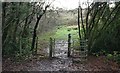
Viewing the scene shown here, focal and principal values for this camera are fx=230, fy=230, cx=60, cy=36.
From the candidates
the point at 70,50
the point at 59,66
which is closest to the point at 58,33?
the point at 70,50

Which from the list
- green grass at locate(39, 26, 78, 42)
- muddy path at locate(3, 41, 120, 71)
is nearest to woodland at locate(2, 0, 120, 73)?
muddy path at locate(3, 41, 120, 71)

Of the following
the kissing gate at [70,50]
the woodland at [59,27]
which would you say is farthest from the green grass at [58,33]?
the kissing gate at [70,50]

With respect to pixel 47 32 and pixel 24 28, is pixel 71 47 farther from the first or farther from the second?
pixel 47 32

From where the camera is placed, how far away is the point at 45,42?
15180 millimetres

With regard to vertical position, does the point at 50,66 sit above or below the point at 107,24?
below

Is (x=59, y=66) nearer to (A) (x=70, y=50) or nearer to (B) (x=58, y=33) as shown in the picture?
(A) (x=70, y=50)

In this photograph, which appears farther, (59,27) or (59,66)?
(59,27)

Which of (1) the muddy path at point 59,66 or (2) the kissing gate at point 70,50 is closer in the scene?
(1) the muddy path at point 59,66

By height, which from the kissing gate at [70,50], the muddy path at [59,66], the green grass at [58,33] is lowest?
the muddy path at [59,66]

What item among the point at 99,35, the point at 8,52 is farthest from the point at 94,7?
the point at 8,52

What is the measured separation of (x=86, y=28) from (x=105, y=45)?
1.57m

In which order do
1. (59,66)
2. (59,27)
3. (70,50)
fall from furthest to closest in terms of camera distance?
(59,27) < (70,50) < (59,66)

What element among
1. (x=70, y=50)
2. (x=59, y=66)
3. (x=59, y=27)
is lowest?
(x=59, y=66)

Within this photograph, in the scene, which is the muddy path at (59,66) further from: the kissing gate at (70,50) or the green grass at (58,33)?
the green grass at (58,33)
